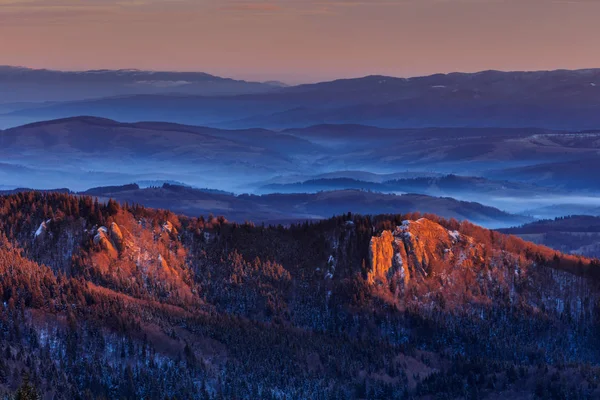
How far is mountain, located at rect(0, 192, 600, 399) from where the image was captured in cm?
14625

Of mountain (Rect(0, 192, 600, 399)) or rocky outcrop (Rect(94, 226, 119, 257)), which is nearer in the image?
mountain (Rect(0, 192, 600, 399))

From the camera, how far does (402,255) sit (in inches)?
7244

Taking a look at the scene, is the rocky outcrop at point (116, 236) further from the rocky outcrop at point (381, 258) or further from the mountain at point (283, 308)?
the rocky outcrop at point (381, 258)

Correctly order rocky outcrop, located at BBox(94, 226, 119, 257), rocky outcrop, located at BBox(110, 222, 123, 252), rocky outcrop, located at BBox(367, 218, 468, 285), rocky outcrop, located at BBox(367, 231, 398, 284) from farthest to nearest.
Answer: rocky outcrop, located at BBox(367, 218, 468, 285), rocky outcrop, located at BBox(367, 231, 398, 284), rocky outcrop, located at BBox(110, 222, 123, 252), rocky outcrop, located at BBox(94, 226, 119, 257)

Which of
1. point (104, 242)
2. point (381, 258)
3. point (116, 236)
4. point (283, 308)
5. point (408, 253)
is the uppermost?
point (116, 236)

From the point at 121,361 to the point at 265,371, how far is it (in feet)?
56.3

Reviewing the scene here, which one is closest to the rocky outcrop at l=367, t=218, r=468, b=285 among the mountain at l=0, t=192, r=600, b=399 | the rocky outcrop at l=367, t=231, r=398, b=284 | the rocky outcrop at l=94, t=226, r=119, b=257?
the rocky outcrop at l=367, t=231, r=398, b=284

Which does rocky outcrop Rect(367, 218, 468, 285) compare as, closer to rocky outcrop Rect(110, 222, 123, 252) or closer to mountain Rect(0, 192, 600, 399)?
mountain Rect(0, 192, 600, 399)

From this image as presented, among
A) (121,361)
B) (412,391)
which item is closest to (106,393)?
(121,361)

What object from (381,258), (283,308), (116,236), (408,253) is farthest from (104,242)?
(408,253)

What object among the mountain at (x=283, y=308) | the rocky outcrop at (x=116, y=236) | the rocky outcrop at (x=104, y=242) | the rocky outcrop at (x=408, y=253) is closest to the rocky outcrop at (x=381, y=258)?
the rocky outcrop at (x=408, y=253)

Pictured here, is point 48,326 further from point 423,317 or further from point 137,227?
point 423,317

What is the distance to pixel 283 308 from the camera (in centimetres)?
17475

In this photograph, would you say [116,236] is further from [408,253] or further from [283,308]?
[408,253]
